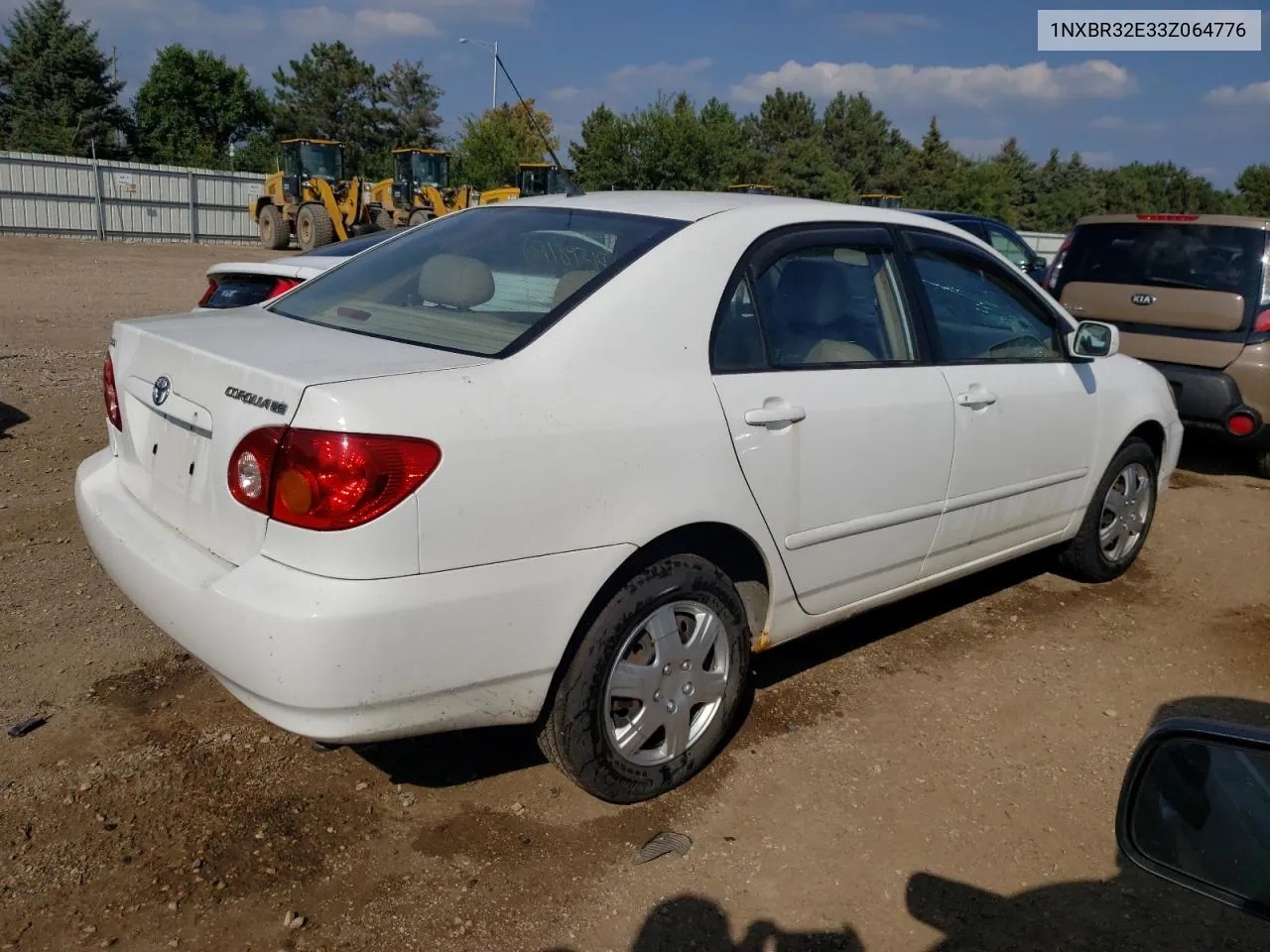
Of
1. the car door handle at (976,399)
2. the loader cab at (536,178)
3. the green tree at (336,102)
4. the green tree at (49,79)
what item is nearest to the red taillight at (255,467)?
the car door handle at (976,399)

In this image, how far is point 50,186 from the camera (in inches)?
1135

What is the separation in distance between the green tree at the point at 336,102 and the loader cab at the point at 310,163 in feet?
124

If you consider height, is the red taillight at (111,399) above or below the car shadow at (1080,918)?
above

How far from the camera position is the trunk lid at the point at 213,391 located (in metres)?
2.49

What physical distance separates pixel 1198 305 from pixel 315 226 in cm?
2167

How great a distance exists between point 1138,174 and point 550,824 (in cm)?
7817

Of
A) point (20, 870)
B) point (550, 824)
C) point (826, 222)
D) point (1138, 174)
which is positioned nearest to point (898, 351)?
point (826, 222)

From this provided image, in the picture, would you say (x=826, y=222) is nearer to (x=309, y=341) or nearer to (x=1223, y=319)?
(x=309, y=341)

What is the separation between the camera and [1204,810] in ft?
4.78

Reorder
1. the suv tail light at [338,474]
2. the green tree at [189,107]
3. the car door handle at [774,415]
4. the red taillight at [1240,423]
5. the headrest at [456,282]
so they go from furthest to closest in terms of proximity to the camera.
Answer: the green tree at [189,107]
the red taillight at [1240,423]
the headrest at [456,282]
the car door handle at [774,415]
the suv tail light at [338,474]

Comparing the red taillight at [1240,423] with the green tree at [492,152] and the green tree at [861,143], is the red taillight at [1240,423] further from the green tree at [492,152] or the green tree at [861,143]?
the green tree at [861,143]

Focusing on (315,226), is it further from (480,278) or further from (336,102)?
(336,102)

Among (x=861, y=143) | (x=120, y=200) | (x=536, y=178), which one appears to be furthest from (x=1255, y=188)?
(x=120, y=200)

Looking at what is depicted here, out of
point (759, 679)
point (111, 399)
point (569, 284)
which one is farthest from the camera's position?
point (759, 679)
